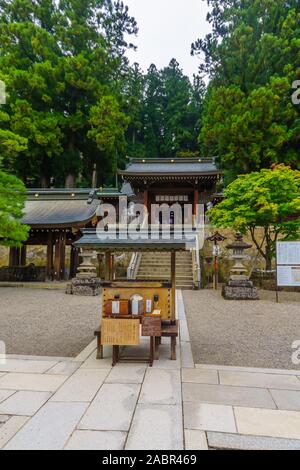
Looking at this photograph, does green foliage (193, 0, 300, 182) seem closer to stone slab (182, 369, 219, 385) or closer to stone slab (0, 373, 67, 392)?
stone slab (182, 369, 219, 385)

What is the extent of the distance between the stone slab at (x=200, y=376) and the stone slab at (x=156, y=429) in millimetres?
838

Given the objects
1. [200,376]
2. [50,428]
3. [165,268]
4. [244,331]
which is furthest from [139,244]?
[165,268]

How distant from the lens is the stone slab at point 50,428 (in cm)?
262

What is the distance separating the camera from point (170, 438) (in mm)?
2725

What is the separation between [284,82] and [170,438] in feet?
80.4

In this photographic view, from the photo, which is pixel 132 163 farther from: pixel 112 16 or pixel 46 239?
pixel 112 16

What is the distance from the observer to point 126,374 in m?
4.28

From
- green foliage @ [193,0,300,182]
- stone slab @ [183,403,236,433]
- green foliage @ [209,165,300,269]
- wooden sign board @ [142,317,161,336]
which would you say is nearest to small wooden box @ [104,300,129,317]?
wooden sign board @ [142,317,161,336]

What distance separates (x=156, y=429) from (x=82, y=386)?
1.37 m

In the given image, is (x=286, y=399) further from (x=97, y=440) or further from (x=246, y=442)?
(x=97, y=440)

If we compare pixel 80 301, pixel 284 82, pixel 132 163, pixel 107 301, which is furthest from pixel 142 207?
pixel 107 301

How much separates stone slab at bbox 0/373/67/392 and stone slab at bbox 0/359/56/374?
0.18 meters

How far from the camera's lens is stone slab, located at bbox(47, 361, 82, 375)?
436cm

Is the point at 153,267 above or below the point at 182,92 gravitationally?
below
